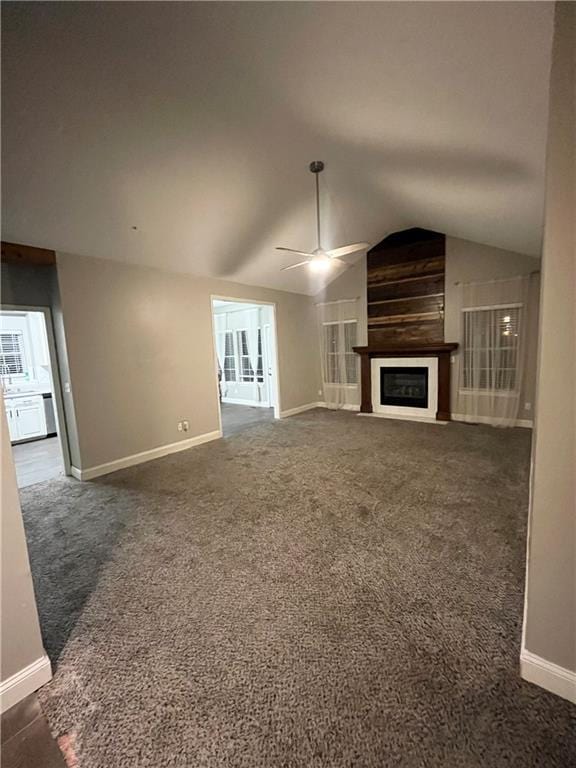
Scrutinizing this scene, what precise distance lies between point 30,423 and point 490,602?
21.8ft

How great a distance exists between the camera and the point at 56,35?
1667 mm

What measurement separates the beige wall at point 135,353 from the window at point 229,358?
9.90ft

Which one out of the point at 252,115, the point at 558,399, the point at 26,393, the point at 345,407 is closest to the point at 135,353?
the point at 26,393

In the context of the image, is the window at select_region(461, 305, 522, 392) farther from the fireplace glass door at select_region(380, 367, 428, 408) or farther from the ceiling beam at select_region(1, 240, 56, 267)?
the ceiling beam at select_region(1, 240, 56, 267)

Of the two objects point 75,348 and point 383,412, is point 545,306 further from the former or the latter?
point 383,412

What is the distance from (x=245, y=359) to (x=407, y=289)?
13.5ft

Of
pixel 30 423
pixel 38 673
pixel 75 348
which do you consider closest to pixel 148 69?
pixel 75 348

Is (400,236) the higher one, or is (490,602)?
(400,236)

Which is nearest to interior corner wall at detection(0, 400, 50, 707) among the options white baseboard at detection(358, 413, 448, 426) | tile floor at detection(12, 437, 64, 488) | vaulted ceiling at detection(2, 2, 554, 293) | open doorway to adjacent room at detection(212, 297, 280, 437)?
vaulted ceiling at detection(2, 2, 554, 293)

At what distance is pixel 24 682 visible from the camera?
138 centimetres

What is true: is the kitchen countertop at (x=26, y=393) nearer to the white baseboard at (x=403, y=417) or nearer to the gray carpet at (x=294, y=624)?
the gray carpet at (x=294, y=624)

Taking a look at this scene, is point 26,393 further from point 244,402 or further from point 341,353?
point 341,353

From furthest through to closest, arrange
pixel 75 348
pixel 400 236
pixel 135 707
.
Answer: pixel 400 236
pixel 75 348
pixel 135 707

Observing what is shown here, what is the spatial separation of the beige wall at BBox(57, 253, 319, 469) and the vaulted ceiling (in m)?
0.38
